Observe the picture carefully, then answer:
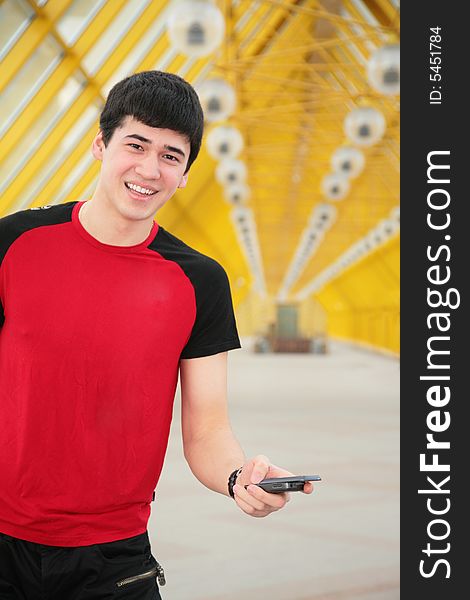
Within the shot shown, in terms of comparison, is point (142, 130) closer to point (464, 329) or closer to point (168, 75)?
point (168, 75)

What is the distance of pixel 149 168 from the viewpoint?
2.47 metres

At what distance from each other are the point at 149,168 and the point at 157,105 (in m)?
0.15

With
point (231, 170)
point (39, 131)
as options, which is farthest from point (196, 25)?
point (39, 131)

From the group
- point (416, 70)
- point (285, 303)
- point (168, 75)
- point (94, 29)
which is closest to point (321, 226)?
point (94, 29)

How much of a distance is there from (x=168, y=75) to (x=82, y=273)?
54 cm

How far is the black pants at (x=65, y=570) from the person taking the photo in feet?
7.92

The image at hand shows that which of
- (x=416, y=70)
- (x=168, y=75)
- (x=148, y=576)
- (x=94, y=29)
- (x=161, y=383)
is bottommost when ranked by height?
(x=148, y=576)

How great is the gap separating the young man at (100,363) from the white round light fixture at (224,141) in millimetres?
10388

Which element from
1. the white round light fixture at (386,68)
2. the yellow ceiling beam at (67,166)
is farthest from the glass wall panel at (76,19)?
the white round light fixture at (386,68)

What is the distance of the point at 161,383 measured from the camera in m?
2.53

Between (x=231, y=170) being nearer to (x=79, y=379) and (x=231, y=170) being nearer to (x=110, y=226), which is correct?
(x=110, y=226)

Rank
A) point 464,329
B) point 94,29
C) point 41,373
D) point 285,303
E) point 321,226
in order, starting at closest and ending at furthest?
point 41,373, point 464,329, point 94,29, point 321,226, point 285,303

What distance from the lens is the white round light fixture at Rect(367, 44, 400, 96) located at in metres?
9.39

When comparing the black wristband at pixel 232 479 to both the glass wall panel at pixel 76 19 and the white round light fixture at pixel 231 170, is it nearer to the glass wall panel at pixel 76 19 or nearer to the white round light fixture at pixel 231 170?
the glass wall panel at pixel 76 19
